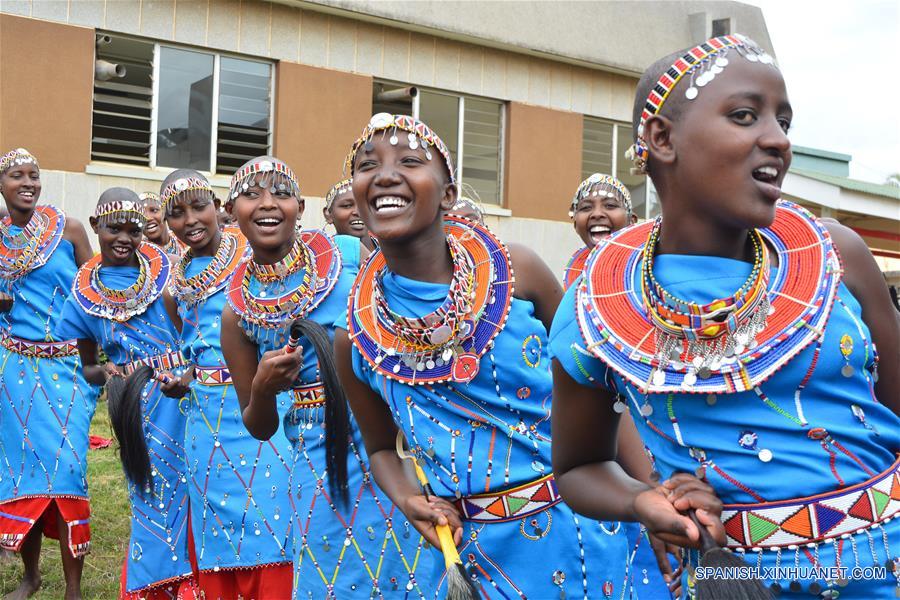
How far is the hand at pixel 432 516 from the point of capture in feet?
9.98

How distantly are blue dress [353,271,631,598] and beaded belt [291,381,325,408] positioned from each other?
4.33ft

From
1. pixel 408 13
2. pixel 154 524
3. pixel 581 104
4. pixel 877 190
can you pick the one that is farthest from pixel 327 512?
pixel 877 190

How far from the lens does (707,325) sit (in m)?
2.20

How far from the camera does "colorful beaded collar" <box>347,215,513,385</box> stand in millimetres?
3248

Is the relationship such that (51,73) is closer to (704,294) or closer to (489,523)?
(489,523)

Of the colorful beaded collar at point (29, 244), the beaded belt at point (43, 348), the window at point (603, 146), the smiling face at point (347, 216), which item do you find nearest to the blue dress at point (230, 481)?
the smiling face at point (347, 216)

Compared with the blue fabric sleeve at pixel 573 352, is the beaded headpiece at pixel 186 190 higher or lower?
higher

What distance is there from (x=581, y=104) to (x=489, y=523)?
14.2 meters

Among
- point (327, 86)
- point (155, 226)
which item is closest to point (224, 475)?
point (155, 226)

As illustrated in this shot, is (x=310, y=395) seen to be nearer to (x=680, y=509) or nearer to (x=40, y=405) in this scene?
(x=680, y=509)

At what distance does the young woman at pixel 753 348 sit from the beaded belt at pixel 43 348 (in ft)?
21.0

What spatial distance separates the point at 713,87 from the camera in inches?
85.4

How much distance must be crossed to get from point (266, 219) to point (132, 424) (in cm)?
213

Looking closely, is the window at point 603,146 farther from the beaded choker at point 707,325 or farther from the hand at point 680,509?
the hand at point 680,509
